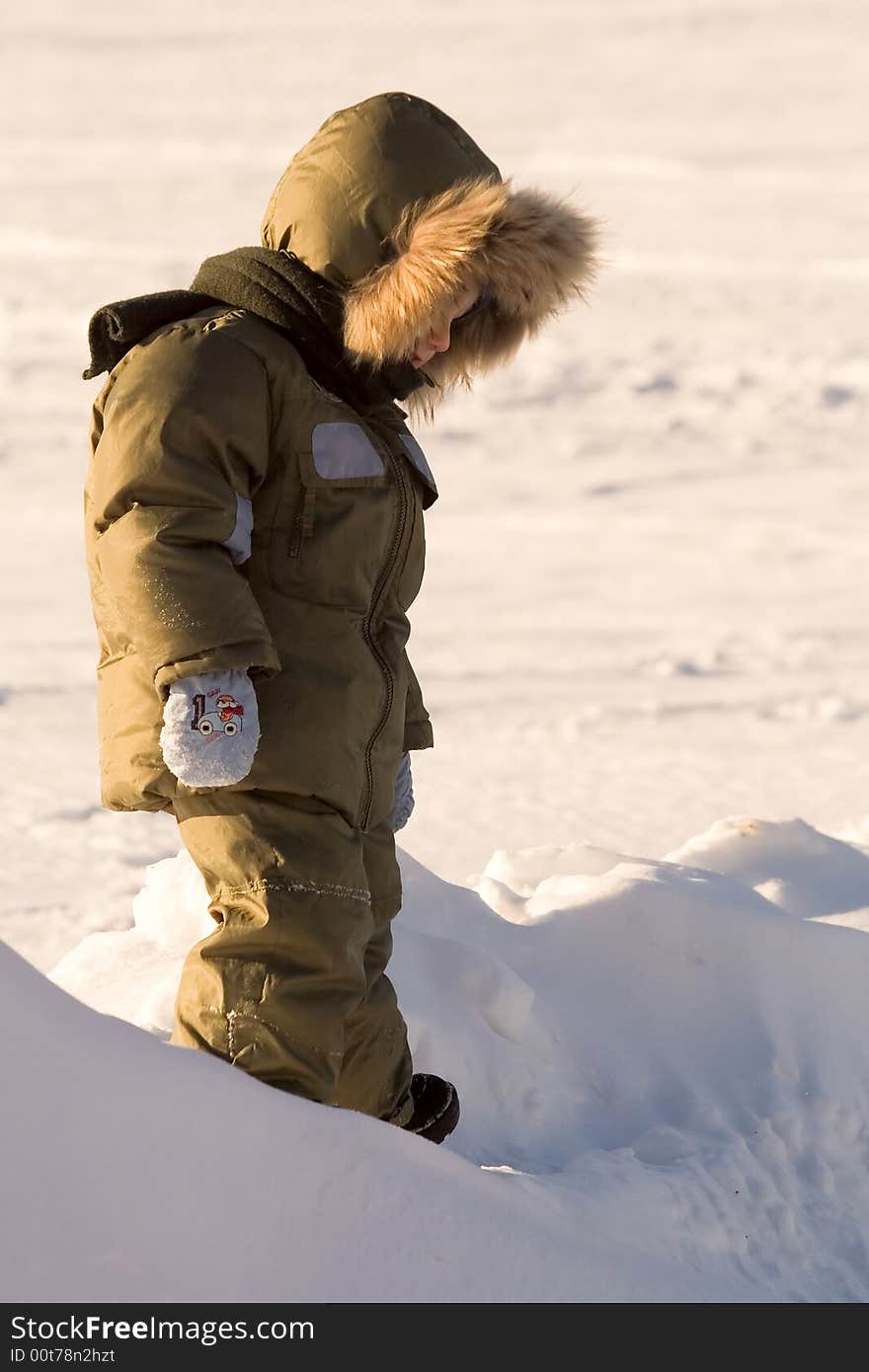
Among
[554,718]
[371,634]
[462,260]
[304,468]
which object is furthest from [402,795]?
[554,718]

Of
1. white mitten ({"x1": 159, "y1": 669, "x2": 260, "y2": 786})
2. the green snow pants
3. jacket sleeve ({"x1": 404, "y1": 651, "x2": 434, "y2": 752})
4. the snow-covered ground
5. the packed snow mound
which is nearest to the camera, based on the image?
the snow-covered ground

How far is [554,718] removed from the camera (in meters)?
5.05

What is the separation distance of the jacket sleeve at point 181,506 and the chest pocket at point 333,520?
0.08 metres

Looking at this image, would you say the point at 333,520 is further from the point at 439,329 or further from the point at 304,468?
the point at 439,329

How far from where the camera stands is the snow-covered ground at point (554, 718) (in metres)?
1.87

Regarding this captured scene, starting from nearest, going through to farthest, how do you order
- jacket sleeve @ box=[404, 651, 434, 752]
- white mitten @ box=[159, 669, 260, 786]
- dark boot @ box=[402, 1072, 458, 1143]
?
white mitten @ box=[159, 669, 260, 786]
dark boot @ box=[402, 1072, 458, 1143]
jacket sleeve @ box=[404, 651, 434, 752]

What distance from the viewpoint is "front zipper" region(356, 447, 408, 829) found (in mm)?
2367

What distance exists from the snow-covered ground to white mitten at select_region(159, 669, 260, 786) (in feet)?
1.33

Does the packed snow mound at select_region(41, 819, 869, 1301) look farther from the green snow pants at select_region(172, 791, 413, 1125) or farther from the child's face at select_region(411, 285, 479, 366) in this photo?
the child's face at select_region(411, 285, 479, 366)

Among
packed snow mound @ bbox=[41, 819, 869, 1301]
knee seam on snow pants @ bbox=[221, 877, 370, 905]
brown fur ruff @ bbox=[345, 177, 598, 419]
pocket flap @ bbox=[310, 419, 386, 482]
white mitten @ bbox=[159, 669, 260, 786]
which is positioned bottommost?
packed snow mound @ bbox=[41, 819, 869, 1301]

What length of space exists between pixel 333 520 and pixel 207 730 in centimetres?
36

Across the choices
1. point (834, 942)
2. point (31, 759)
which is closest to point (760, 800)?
point (834, 942)

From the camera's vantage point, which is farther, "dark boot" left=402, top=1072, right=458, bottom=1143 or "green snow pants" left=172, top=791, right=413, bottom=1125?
"dark boot" left=402, top=1072, right=458, bottom=1143

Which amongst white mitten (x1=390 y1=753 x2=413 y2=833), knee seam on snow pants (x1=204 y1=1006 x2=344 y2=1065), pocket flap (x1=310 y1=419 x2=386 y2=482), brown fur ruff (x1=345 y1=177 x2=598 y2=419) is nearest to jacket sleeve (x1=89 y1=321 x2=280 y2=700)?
pocket flap (x1=310 y1=419 x2=386 y2=482)
